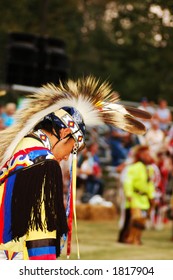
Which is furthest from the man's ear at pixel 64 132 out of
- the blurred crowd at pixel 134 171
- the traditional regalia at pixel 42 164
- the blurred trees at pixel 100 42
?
the blurred trees at pixel 100 42

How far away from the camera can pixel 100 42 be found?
4438cm

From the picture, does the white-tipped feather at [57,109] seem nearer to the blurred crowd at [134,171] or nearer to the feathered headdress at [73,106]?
the feathered headdress at [73,106]

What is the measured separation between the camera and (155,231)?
17422 millimetres

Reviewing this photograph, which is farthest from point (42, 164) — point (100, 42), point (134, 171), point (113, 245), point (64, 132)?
point (100, 42)

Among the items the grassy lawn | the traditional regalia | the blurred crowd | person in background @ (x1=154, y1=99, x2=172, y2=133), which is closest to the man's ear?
the traditional regalia

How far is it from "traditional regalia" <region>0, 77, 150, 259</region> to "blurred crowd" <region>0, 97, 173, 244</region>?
1003cm

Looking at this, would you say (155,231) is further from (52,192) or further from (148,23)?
(52,192)

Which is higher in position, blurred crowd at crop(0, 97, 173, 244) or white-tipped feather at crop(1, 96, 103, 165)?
white-tipped feather at crop(1, 96, 103, 165)

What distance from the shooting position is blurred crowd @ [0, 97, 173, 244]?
48.8ft

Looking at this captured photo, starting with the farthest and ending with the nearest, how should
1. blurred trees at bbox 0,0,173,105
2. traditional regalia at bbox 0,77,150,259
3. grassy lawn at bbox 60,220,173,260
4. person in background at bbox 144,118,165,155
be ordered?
blurred trees at bbox 0,0,173,105, person in background at bbox 144,118,165,155, grassy lawn at bbox 60,220,173,260, traditional regalia at bbox 0,77,150,259

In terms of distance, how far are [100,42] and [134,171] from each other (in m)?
30.0

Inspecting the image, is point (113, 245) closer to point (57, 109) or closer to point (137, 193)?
point (137, 193)

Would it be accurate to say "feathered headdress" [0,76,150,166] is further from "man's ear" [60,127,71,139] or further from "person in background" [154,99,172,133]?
"person in background" [154,99,172,133]

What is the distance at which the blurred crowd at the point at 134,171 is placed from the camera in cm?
1488
